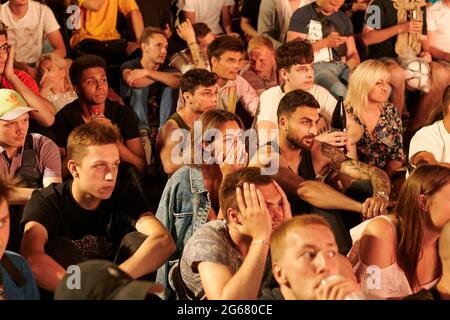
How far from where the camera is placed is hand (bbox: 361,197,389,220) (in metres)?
4.49

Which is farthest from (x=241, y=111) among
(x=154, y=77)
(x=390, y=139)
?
(x=390, y=139)

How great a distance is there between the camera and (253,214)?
3.50 meters

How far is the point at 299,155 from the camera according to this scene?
194 inches

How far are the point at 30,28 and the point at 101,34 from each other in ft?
1.72

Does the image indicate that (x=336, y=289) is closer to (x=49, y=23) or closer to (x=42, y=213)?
(x=42, y=213)

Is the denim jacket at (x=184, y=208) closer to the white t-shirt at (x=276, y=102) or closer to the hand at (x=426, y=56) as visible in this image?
the white t-shirt at (x=276, y=102)

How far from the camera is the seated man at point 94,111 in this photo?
5336 millimetres

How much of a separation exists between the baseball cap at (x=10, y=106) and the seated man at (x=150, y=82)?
1404 millimetres

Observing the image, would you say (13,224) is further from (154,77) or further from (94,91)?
(154,77)

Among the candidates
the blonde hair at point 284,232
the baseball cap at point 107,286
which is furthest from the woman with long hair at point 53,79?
the baseball cap at point 107,286

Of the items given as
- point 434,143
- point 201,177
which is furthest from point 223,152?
point 434,143

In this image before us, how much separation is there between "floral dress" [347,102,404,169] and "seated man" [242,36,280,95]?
0.84 metres

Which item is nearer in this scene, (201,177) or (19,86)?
(201,177)

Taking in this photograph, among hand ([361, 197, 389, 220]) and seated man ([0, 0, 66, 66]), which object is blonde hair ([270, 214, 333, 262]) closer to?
hand ([361, 197, 389, 220])
